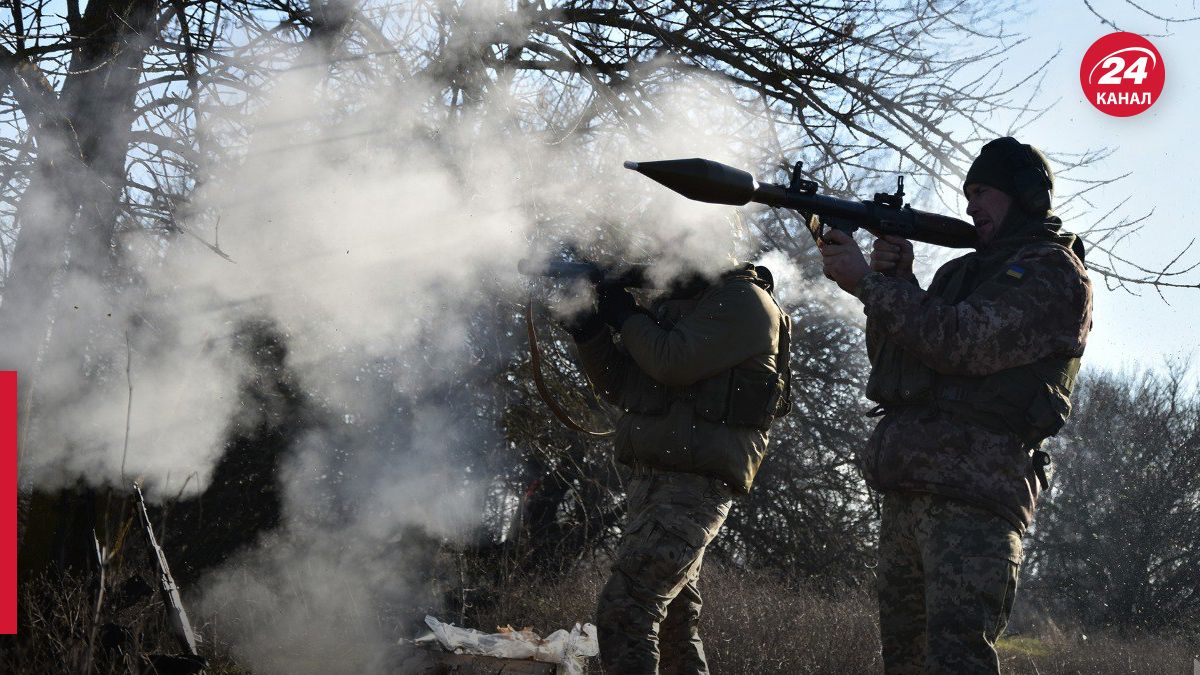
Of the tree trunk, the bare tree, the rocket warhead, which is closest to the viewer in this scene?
the rocket warhead

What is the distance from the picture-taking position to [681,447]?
305 cm

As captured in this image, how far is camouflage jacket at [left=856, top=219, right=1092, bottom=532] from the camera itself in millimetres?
2568

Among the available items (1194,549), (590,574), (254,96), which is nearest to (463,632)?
(254,96)

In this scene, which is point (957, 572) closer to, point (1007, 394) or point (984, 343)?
point (1007, 394)

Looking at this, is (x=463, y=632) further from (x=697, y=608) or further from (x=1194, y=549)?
(x=1194, y=549)

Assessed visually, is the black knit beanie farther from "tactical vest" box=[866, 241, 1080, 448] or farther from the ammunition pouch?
the ammunition pouch

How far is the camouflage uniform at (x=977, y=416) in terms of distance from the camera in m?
2.54

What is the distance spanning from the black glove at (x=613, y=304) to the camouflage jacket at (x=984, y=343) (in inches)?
35.3

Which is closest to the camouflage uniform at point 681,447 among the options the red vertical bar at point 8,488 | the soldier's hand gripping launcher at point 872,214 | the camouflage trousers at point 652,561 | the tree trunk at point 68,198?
the camouflage trousers at point 652,561

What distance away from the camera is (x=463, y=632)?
4.78 m

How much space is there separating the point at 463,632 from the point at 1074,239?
3.34m

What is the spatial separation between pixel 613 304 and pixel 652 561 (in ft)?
2.99

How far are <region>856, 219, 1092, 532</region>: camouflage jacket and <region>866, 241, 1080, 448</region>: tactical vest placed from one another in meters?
0.02

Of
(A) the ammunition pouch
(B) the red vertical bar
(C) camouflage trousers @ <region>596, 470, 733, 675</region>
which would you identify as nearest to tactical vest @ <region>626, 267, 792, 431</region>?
(A) the ammunition pouch
